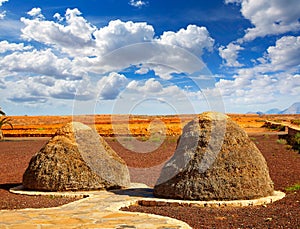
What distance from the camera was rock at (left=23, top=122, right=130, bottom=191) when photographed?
33.7 feet

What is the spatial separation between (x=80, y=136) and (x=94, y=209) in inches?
138

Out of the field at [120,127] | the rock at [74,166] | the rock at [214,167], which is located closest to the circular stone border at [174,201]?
the rock at [214,167]

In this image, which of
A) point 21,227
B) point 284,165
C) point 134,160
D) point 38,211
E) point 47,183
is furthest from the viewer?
point 134,160

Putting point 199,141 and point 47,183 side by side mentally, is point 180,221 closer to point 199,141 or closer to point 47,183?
point 199,141

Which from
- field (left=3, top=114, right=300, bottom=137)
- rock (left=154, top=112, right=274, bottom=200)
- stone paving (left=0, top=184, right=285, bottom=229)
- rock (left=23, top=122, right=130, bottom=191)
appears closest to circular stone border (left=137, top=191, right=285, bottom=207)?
stone paving (left=0, top=184, right=285, bottom=229)

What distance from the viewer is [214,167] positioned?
28.5 feet

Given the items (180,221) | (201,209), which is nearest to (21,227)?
(180,221)

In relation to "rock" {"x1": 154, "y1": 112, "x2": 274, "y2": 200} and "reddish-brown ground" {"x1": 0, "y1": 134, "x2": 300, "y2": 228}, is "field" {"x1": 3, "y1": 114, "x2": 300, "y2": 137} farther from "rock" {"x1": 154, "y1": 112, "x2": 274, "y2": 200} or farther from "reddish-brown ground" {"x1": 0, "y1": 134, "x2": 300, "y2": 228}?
"rock" {"x1": 154, "y1": 112, "x2": 274, "y2": 200}

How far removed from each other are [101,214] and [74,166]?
10.8 feet

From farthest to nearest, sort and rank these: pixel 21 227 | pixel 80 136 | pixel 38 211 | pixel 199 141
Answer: pixel 80 136, pixel 199 141, pixel 38 211, pixel 21 227

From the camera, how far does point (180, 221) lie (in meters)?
6.54

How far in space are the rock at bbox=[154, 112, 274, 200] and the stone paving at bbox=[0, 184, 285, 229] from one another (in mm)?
287

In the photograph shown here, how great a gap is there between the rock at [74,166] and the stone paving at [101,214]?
17.5 inches

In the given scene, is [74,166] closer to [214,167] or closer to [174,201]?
[174,201]
